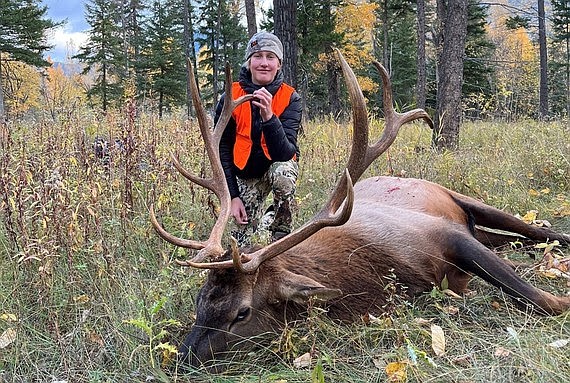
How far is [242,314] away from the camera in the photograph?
9.94 ft

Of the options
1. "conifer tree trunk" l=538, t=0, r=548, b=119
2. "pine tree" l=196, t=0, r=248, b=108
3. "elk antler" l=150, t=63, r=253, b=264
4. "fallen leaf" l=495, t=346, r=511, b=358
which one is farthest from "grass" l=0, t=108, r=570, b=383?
"pine tree" l=196, t=0, r=248, b=108

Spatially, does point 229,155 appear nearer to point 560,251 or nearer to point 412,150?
point 560,251

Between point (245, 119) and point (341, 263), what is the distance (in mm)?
1563

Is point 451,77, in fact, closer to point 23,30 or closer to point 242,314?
point 242,314

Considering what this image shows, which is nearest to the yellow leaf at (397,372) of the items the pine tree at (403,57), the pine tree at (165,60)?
the pine tree at (403,57)

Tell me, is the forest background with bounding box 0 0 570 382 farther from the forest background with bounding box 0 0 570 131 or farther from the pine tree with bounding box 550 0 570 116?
the pine tree with bounding box 550 0 570 116

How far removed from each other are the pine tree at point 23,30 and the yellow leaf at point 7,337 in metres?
28.2

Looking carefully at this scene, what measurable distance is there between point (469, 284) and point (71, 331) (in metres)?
2.54

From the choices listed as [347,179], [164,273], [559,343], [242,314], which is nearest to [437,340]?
[559,343]

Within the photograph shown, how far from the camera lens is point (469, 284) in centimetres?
378

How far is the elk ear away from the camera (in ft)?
9.67

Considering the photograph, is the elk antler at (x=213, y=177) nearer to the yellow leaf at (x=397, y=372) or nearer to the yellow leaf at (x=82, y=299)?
the yellow leaf at (x=82, y=299)

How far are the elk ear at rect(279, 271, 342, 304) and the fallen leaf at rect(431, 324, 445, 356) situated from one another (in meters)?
0.51

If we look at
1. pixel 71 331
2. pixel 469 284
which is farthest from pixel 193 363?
pixel 469 284
